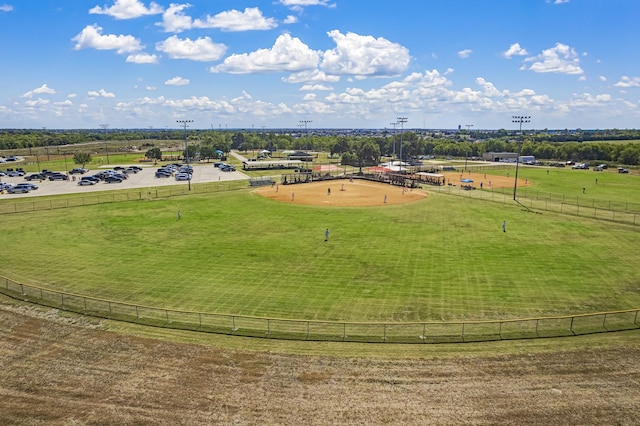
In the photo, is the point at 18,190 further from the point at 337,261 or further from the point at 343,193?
the point at 337,261

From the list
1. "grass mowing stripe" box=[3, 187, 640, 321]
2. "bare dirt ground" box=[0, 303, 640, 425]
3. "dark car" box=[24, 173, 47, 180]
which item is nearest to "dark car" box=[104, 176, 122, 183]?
"dark car" box=[24, 173, 47, 180]

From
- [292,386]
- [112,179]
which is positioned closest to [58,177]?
[112,179]

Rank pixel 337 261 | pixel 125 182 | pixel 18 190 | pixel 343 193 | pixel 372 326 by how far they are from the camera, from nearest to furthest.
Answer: pixel 372 326 → pixel 337 261 → pixel 343 193 → pixel 18 190 → pixel 125 182

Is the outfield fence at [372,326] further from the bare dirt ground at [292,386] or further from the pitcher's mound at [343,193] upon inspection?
the pitcher's mound at [343,193]

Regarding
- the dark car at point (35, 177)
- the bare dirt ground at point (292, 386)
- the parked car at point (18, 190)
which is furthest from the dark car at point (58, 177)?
the bare dirt ground at point (292, 386)

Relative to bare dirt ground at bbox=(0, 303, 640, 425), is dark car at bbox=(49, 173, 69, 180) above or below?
above

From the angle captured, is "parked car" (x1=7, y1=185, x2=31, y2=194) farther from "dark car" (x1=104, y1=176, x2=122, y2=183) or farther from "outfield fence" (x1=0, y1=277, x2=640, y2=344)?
"outfield fence" (x1=0, y1=277, x2=640, y2=344)
